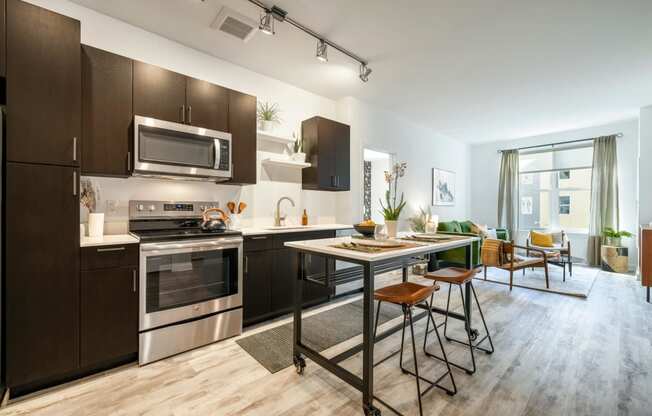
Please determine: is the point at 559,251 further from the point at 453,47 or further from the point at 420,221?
the point at 453,47

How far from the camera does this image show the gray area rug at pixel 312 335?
2250 millimetres

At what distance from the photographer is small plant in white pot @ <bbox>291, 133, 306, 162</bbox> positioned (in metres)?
3.59

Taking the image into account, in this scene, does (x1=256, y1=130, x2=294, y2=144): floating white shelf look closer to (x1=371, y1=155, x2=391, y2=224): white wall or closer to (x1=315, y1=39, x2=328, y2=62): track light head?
(x1=315, y1=39, x2=328, y2=62): track light head

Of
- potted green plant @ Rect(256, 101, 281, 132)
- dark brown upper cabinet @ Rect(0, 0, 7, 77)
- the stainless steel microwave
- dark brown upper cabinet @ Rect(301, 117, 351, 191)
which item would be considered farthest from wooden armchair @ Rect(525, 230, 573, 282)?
dark brown upper cabinet @ Rect(0, 0, 7, 77)

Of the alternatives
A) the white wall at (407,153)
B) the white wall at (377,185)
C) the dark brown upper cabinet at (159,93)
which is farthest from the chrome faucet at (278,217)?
the white wall at (377,185)

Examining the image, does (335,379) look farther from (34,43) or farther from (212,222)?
(34,43)

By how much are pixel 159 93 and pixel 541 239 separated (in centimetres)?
627

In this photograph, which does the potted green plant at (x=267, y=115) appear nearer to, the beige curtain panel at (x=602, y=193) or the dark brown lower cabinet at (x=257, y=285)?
the dark brown lower cabinet at (x=257, y=285)

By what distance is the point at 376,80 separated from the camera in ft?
12.4

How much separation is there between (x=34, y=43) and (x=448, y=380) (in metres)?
3.48

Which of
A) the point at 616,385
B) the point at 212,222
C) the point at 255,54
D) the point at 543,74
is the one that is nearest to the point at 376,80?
the point at 255,54

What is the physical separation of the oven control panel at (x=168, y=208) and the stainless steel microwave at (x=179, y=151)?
11.8 inches

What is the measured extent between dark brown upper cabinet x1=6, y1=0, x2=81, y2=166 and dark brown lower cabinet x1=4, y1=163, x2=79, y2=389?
0.42ft

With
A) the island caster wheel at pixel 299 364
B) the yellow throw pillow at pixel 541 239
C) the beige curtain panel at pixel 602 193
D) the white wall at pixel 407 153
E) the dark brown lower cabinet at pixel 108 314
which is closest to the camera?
the dark brown lower cabinet at pixel 108 314
